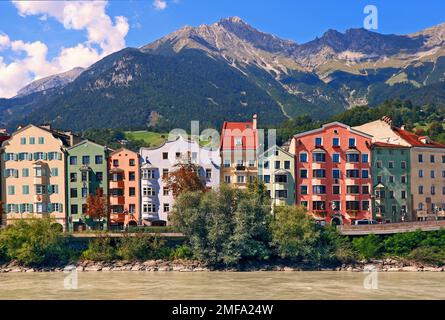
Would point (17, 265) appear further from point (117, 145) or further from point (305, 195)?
point (117, 145)

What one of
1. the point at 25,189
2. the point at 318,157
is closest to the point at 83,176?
the point at 25,189

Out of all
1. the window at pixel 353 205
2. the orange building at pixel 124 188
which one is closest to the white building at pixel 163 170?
the orange building at pixel 124 188

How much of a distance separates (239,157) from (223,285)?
28.6m

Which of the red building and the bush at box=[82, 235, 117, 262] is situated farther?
the red building

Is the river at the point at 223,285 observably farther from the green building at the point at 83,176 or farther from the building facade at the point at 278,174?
the building facade at the point at 278,174

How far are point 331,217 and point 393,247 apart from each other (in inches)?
469

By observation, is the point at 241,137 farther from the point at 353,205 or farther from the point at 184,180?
the point at 353,205

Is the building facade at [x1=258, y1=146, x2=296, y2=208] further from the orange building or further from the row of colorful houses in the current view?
the orange building

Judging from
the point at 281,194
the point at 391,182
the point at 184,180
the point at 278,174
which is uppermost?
the point at 278,174

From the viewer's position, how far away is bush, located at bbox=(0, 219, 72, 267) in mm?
57938

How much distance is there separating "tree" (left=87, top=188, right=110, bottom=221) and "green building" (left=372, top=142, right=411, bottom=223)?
104 ft

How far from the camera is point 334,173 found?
236 ft

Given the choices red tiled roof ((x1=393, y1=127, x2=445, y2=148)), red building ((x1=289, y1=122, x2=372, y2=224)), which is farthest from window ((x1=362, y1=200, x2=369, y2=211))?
red tiled roof ((x1=393, y1=127, x2=445, y2=148))

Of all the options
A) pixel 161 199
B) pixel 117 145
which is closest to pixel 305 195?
pixel 161 199
